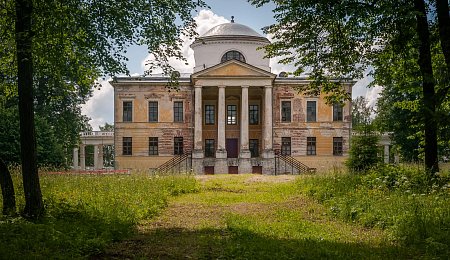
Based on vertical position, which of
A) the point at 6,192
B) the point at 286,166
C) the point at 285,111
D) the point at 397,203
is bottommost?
the point at 286,166

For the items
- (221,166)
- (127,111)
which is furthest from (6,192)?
(127,111)

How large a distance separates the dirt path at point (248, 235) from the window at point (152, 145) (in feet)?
90.1

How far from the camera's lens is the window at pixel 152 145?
137ft

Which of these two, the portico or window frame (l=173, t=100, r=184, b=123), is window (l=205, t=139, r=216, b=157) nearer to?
the portico

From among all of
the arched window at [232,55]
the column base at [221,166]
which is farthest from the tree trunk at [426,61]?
the arched window at [232,55]

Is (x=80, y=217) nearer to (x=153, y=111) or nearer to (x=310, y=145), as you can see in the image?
(x=153, y=111)

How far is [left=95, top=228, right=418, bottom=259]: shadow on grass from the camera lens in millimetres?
7200

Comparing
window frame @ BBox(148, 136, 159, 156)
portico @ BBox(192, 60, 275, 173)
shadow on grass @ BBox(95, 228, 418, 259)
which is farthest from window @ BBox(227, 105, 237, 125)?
shadow on grass @ BBox(95, 228, 418, 259)

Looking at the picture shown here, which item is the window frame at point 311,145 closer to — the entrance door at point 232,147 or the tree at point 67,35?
the entrance door at point 232,147

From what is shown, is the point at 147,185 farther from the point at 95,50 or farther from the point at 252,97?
the point at 252,97

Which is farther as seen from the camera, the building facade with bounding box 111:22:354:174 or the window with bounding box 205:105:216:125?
the window with bounding box 205:105:216:125

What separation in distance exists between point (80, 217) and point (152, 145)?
106 feet

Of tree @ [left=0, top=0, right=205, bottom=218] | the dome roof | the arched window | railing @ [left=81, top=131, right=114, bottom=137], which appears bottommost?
railing @ [left=81, top=131, right=114, bottom=137]

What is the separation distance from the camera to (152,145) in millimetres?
41688
